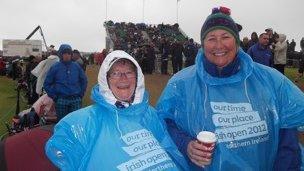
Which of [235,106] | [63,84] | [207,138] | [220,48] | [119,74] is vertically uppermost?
[220,48]

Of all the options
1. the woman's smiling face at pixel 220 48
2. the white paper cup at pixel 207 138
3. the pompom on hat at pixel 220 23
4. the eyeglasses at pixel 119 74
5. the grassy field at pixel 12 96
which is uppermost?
the pompom on hat at pixel 220 23

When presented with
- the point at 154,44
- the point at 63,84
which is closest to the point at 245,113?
the point at 63,84

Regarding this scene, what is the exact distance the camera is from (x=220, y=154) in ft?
11.0

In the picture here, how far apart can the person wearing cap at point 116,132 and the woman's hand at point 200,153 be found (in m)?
0.20

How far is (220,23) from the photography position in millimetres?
3457

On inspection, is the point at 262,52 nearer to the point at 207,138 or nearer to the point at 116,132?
the point at 116,132

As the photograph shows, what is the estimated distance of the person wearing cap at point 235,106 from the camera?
11.0 feet

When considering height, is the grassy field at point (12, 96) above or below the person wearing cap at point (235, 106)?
below

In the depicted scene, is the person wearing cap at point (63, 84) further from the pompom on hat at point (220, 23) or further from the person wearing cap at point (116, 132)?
the pompom on hat at point (220, 23)

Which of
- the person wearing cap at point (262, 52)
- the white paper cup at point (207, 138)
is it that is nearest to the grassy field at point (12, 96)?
the person wearing cap at point (262, 52)

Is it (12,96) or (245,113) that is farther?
(12,96)

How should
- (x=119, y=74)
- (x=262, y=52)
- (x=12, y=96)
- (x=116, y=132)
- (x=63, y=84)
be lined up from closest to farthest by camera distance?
(x=116, y=132), (x=119, y=74), (x=63, y=84), (x=262, y=52), (x=12, y=96)

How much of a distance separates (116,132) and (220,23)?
39.2 inches

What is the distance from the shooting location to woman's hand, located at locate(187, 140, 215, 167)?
311 cm
